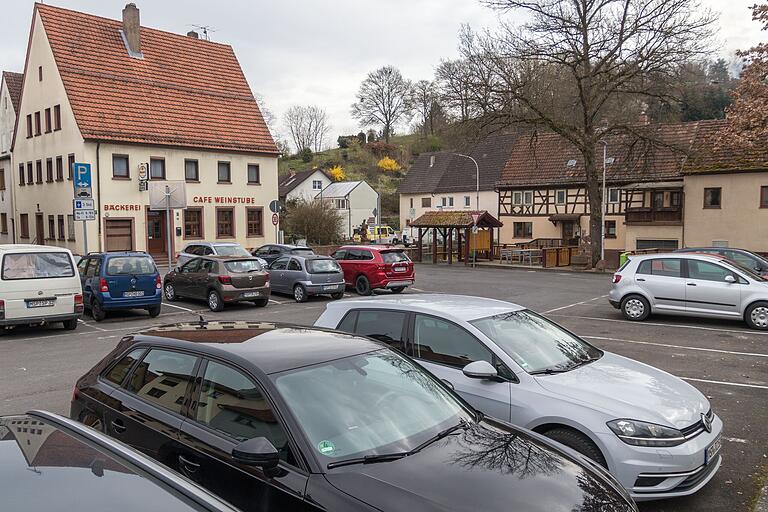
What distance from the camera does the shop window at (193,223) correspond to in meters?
36.1

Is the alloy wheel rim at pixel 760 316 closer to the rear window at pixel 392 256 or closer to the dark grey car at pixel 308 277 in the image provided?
the rear window at pixel 392 256

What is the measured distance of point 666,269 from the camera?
15.1 m

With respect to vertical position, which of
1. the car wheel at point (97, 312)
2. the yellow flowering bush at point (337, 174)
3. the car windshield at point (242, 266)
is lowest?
the car wheel at point (97, 312)

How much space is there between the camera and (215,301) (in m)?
18.2

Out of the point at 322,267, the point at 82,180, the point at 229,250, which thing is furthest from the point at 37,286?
the point at 229,250

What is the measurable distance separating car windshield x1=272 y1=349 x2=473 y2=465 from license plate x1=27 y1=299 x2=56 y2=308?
1200 cm

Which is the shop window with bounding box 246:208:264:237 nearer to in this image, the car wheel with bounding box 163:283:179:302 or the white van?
the car wheel with bounding box 163:283:179:302

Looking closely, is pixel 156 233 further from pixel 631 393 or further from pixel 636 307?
pixel 631 393

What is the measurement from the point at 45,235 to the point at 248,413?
38.4 meters

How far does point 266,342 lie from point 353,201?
7052cm

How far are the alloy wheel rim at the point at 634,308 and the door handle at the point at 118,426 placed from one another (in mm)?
13583

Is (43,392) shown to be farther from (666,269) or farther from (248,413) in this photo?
(666,269)

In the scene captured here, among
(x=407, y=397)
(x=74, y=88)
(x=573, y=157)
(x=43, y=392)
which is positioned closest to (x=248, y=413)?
(x=407, y=397)

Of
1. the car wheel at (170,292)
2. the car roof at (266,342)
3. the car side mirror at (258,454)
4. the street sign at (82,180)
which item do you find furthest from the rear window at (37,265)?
the car side mirror at (258,454)
